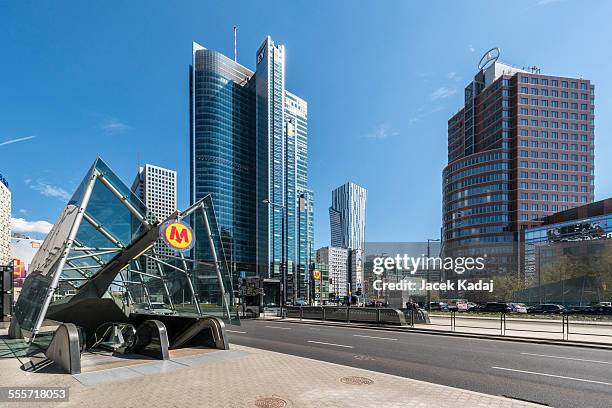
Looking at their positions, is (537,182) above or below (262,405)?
above

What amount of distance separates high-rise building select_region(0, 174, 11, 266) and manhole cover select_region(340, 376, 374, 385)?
13362 centimetres

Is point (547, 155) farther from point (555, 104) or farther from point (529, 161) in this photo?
point (555, 104)

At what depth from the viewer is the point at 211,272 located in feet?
50.8

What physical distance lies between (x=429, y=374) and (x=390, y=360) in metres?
2.21

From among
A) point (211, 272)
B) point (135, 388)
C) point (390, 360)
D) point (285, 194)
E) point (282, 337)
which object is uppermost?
point (285, 194)

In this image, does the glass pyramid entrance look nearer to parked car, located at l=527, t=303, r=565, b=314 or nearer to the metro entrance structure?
the metro entrance structure

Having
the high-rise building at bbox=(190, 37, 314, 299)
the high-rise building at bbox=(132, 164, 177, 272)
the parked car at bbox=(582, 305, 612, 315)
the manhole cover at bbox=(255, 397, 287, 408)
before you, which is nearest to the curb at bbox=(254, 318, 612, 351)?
the manhole cover at bbox=(255, 397, 287, 408)

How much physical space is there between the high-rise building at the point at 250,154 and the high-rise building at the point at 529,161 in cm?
5456

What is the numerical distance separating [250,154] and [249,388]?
14146 centimetres

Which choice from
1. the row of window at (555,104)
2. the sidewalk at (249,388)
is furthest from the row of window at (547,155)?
the sidewalk at (249,388)

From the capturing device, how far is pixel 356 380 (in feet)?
29.8

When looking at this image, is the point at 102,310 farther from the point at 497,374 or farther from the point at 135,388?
the point at 497,374

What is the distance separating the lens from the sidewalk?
288 inches

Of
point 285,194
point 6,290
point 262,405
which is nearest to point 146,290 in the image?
point 6,290
